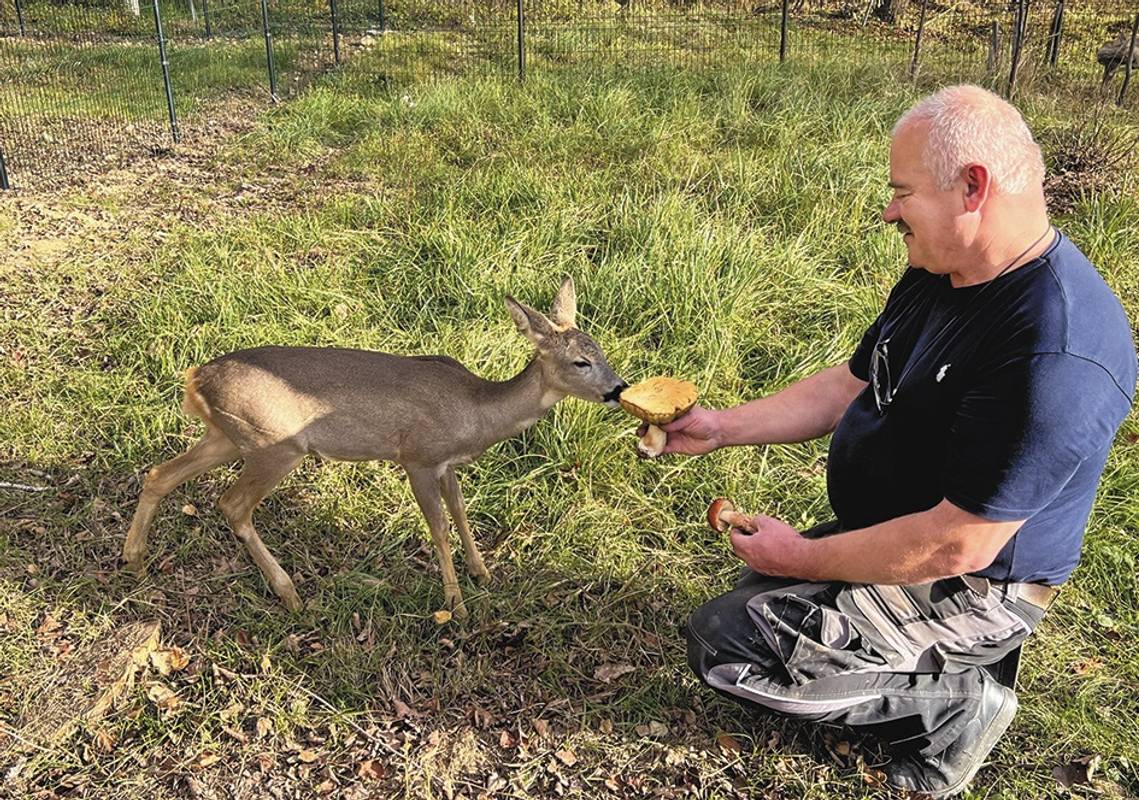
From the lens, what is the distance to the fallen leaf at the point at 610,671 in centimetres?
331

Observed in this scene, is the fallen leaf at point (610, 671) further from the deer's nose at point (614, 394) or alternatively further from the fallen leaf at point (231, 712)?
the fallen leaf at point (231, 712)

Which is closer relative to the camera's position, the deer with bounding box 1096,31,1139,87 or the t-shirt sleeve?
the t-shirt sleeve

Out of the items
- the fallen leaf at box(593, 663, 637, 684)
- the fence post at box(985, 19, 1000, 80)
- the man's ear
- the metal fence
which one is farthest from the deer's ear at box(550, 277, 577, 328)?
Result: the fence post at box(985, 19, 1000, 80)

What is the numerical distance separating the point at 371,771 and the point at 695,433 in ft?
4.94

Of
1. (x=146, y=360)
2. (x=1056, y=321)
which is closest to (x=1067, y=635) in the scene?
(x=1056, y=321)

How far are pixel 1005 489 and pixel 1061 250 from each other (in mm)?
635

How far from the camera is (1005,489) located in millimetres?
2293

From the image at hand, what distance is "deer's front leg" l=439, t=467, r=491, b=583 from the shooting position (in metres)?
3.66

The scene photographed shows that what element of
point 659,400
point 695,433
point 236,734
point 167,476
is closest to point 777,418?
point 695,433

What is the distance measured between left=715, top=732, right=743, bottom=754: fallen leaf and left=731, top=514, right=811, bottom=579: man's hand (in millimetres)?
630

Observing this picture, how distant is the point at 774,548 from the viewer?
2744 millimetres

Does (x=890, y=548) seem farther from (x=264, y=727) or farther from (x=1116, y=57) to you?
(x=1116, y=57)

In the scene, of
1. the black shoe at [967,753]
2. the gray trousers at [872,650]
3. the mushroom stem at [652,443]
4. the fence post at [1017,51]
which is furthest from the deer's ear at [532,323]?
the fence post at [1017,51]

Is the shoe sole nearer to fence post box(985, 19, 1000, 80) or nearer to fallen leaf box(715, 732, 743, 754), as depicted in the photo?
fallen leaf box(715, 732, 743, 754)
